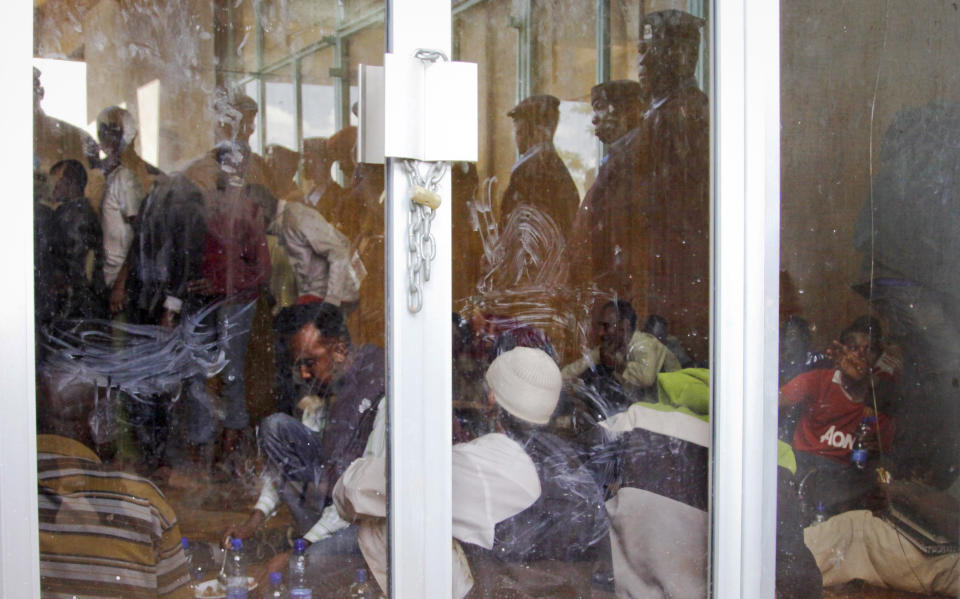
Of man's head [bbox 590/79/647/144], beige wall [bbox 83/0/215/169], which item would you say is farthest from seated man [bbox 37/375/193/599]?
man's head [bbox 590/79/647/144]

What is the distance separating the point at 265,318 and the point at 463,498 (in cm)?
51

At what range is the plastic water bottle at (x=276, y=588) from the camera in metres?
1.58

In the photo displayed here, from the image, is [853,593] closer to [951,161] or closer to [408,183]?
[951,161]

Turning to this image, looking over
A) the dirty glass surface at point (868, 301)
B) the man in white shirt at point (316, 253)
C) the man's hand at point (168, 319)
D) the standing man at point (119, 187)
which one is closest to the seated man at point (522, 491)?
the man in white shirt at point (316, 253)

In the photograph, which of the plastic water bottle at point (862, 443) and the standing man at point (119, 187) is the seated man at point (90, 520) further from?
the plastic water bottle at point (862, 443)

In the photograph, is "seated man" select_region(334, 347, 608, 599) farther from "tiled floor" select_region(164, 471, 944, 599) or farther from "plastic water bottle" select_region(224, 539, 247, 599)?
"plastic water bottle" select_region(224, 539, 247, 599)

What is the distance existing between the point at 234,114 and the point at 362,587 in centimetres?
90

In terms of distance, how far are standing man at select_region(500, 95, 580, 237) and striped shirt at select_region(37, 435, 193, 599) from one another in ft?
2.74

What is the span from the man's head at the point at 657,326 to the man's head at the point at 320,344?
619 millimetres

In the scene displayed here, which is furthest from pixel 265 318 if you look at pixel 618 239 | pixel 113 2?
pixel 618 239

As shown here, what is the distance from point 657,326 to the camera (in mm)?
1796

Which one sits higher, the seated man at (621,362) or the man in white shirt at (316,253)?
the man in white shirt at (316,253)

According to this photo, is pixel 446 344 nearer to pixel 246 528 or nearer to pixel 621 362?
pixel 621 362

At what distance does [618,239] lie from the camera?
177 centimetres
